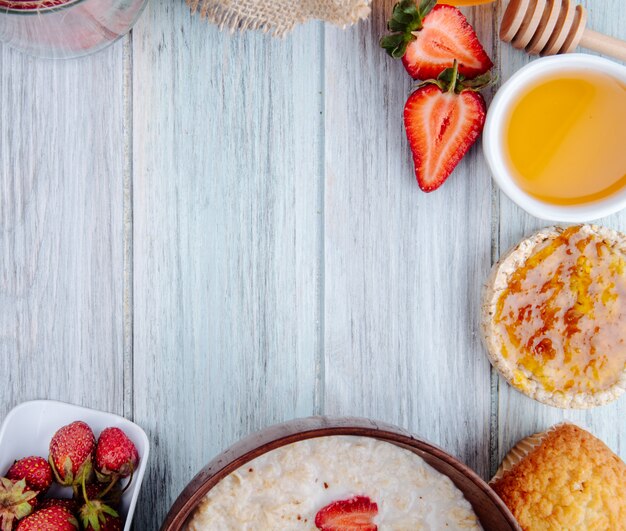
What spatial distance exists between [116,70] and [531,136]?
0.72m

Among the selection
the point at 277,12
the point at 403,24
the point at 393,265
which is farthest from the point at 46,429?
the point at 403,24

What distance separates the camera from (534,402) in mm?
1448

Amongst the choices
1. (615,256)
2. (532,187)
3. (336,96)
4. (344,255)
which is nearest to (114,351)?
(344,255)

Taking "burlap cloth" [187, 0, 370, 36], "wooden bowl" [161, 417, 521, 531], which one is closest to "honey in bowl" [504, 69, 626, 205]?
"burlap cloth" [187, 0, 370, 36]

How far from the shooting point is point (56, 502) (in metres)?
1.27

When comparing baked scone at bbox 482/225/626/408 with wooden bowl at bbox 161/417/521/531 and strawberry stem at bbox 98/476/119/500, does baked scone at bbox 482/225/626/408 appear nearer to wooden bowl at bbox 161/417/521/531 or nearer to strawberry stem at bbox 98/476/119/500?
wooden bowl at bbox 161/417/521/531

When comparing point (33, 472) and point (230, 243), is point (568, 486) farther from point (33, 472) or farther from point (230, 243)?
point (33, 472)

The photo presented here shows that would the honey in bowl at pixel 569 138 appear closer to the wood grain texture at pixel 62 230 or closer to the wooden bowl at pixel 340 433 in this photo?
the wooden bowl at pixel 340 433

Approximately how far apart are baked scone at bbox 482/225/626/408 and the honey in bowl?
8 cm

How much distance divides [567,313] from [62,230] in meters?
0.88

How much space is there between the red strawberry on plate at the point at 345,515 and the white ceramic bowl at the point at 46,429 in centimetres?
30

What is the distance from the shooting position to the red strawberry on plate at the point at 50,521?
1205 millimetres

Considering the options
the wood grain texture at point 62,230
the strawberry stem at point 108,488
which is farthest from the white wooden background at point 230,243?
the strawberry stem at point 108,488

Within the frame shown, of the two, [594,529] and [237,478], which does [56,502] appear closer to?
[237,478]
